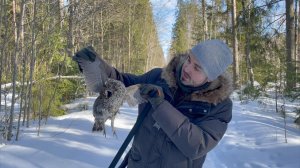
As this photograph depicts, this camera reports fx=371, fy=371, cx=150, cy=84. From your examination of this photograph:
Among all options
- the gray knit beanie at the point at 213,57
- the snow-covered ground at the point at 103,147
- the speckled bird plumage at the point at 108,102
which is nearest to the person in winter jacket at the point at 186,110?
the gray knit beanie at the point at 213,57

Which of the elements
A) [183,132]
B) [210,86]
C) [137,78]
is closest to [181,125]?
[183,132]

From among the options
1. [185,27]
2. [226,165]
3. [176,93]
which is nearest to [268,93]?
[226,165]

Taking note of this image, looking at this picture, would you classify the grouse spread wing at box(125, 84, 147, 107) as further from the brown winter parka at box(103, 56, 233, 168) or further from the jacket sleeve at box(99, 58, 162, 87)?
the jacket sleeve at box(99, 58, 162, 87)

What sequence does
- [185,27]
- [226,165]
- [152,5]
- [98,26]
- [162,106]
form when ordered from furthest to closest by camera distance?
[185,27], [152,5], [98,26], [226,165], [162,106]

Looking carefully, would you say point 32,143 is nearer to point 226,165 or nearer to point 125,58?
point 226,165

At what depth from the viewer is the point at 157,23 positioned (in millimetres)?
36688

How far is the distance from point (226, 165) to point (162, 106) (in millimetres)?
4656

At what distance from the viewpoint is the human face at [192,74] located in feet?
6.09

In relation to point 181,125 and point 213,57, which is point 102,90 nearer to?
point 181,125

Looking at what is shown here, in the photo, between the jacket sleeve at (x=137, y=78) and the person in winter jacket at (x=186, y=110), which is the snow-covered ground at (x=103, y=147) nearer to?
the jacket sleeve at (x=137, y=78)

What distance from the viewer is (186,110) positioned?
1.93 metres

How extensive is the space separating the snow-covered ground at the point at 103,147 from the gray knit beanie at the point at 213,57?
3225 mm

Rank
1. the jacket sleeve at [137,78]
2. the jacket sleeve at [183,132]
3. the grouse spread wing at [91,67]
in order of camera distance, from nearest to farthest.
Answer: the jacket sleeve at [183,132] → the grouse spread wing at [91,67] → the jacket sleeve at [137,78]

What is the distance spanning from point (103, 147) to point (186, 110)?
3.96 metres
